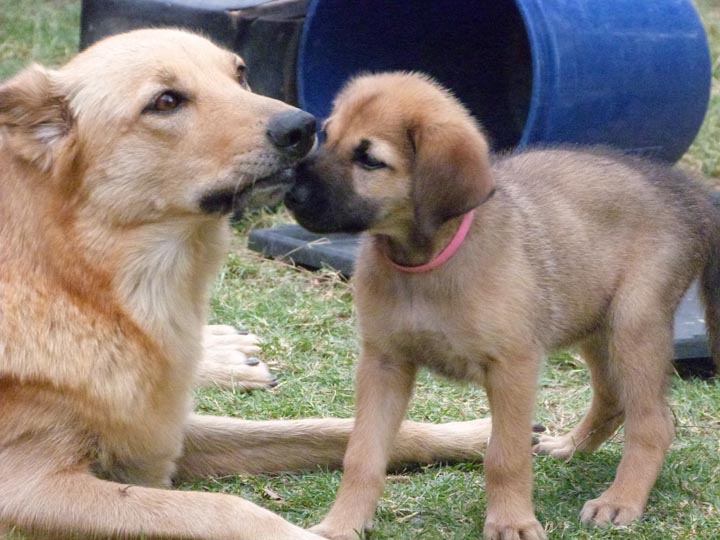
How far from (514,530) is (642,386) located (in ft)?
2.50

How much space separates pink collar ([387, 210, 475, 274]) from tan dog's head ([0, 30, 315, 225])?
500mm

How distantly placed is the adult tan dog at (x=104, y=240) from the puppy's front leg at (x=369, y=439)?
0.25 metres

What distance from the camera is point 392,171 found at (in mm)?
3775

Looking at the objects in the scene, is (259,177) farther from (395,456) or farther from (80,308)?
(395,456)

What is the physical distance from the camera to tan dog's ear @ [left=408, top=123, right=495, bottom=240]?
3695mm

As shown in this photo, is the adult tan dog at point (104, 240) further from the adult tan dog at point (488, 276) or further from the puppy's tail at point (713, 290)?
the puppy's tail at point (713, 290)

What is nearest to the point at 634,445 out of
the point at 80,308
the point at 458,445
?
the point at 458,445

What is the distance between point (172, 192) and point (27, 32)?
762 centimetres

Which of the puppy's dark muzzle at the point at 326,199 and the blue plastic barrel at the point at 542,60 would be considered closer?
the puppy's dark muzzle at the point at 326,199

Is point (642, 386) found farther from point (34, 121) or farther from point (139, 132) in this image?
point (34, 121)

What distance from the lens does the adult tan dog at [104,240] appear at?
3.67 m

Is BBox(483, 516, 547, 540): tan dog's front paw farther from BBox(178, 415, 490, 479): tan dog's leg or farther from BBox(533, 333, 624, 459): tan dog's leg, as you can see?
BBox(533, 333, 624, 459): tan dog's leg

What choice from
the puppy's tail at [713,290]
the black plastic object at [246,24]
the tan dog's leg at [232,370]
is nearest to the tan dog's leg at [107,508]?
the tan dog's leg at [232,370]

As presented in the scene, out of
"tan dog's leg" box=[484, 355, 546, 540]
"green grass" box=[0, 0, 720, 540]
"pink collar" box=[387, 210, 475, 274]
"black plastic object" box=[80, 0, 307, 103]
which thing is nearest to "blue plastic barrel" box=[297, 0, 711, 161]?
→ "black plastic object" box=[80, 0, 307, 103]
